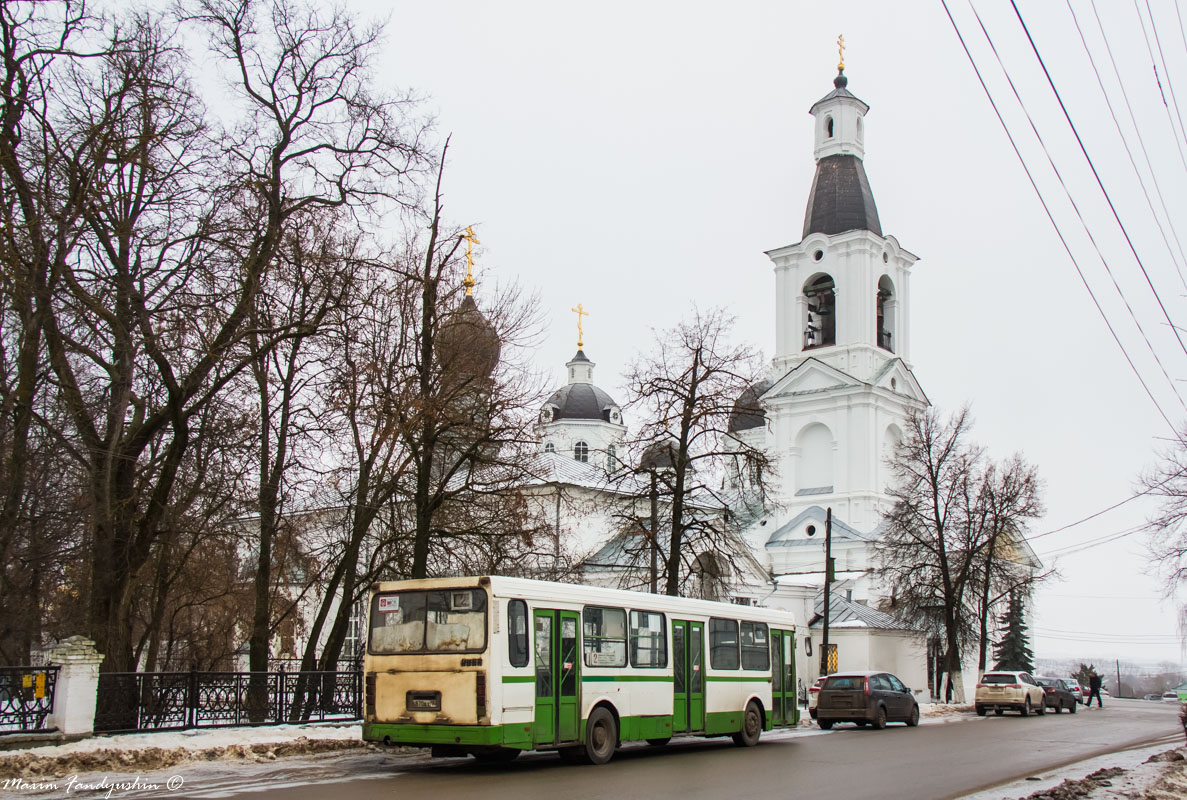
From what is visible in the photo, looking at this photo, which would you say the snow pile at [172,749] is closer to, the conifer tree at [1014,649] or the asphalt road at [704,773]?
the asphalt road at [704,773]

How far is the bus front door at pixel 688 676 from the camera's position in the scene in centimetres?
1844

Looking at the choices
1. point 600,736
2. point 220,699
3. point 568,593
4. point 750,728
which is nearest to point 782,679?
point 750,728

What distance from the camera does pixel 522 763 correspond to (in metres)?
16.5

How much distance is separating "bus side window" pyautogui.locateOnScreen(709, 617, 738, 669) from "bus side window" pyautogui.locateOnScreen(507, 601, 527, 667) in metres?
5.32

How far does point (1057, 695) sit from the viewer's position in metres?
39.8

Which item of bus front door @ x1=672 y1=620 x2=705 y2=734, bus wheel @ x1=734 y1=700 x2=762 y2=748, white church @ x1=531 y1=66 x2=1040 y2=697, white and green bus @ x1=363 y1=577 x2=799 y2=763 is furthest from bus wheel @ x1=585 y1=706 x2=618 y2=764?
white church @ x1=531 y1=66 x2=1040 y2=697

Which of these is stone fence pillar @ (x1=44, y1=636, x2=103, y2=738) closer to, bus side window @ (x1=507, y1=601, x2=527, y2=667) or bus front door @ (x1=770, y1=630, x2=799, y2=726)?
bus side window @ (x1=507, y1=601, x2=527, y2=667)

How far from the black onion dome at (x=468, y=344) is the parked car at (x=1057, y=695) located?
24.6m

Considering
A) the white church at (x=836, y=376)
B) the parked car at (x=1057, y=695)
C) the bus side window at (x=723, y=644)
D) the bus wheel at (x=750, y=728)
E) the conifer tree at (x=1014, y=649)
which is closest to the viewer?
the bus side window at (x=723, y=644)

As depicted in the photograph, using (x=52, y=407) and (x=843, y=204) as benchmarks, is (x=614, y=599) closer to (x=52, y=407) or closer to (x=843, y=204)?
(x=52, y=407)

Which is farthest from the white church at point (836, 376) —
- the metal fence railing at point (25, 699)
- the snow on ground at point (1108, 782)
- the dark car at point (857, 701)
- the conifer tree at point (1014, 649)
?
the metal fence railing at point (25, 699)

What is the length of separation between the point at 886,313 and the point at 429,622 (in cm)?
5486

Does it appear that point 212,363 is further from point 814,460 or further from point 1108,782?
point 814,460

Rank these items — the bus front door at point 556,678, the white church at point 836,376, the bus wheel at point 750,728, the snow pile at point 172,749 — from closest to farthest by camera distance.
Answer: the snow pile at point 172,749 < the bus front door at point 556,678 < the bus wheel at point 750,728 < the white church at point 836,376
